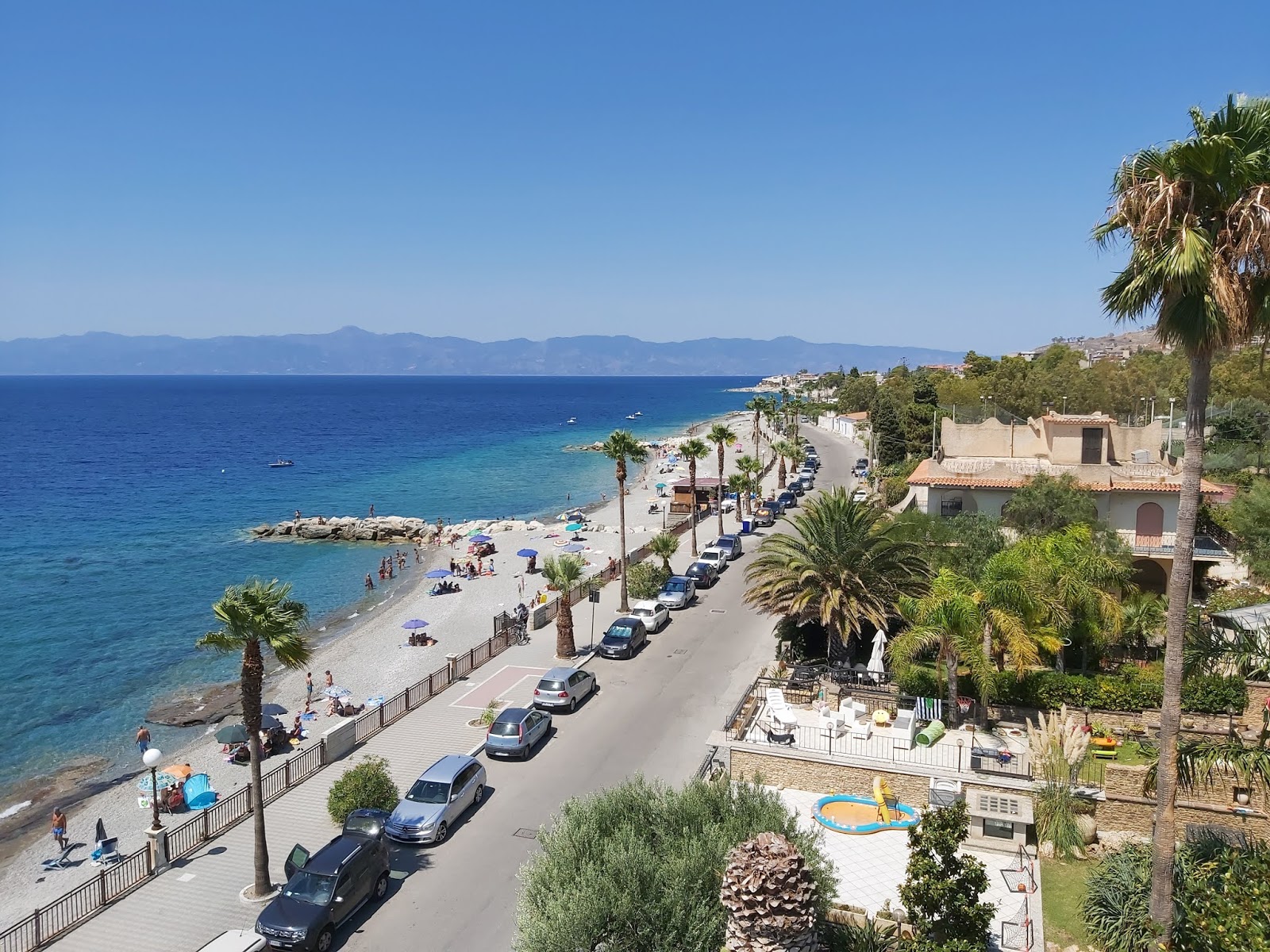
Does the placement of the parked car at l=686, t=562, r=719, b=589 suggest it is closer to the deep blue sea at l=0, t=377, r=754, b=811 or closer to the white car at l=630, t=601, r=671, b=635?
the white car at l=630, t=601, r=671, b=635

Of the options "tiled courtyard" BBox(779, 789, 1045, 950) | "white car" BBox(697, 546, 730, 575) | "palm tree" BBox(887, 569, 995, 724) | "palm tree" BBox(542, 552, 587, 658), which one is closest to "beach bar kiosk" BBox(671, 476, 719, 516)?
"white car" BBox(697, 546, 730, 575)

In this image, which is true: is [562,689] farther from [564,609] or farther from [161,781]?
[161,781]

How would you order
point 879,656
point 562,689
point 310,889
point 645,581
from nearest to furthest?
point 310,889, point 879,656, point 562,689, point 645,581

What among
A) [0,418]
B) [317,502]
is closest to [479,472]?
[317,502]

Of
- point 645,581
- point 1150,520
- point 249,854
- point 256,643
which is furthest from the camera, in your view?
point 645,581

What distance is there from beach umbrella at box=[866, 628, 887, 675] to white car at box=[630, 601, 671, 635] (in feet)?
31.7

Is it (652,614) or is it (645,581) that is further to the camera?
(645,581)

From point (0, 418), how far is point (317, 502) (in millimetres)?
149335

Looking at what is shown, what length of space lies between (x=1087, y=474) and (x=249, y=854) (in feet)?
98.9

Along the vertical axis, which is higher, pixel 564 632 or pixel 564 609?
pixel 564 609

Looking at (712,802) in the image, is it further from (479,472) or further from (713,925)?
(479,472)

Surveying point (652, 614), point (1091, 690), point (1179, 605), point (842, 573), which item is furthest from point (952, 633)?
point (652, 614)

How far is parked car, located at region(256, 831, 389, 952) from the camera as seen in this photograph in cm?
1270

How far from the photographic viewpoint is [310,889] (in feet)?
44.0
